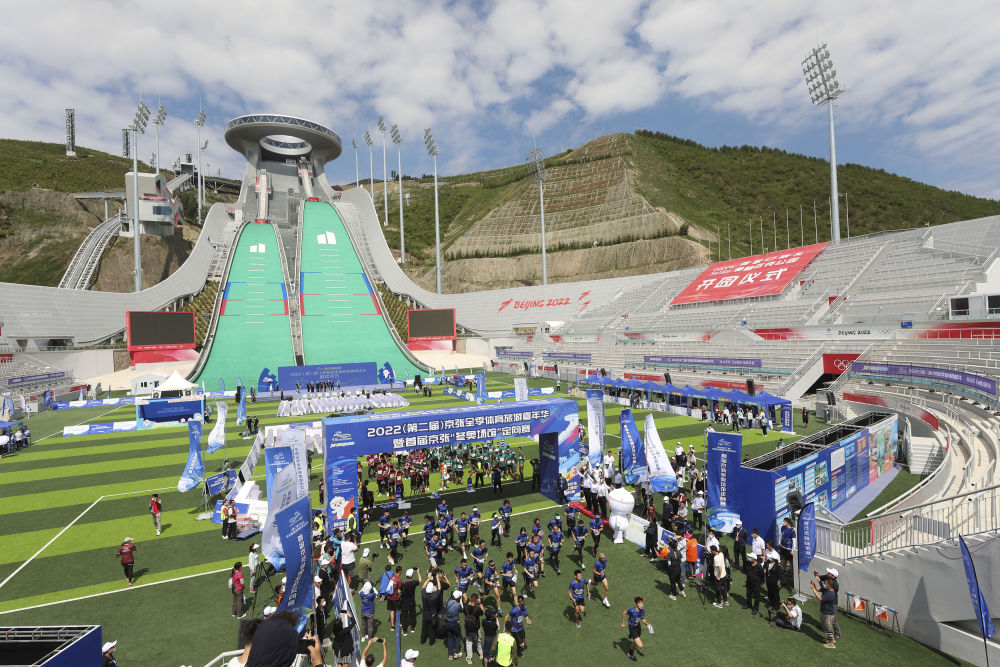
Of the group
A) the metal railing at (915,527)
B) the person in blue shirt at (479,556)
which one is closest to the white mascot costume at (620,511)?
the person in blue shirt at (479,556)

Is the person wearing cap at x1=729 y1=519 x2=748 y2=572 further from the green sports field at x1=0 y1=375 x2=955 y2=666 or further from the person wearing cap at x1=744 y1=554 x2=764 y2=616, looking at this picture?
the person wearing cap at x1=744 y1=554 x2=764 y2=616

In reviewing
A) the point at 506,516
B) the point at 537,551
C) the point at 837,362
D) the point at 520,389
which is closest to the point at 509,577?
the point at 537,551

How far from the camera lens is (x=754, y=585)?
9.88 metres

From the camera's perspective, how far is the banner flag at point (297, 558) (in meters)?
9.16

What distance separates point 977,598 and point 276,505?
12.9m

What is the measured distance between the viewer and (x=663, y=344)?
44.9 metres

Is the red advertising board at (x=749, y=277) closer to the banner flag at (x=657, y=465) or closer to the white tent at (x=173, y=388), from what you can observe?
the banner flag at (x=657, y=465)

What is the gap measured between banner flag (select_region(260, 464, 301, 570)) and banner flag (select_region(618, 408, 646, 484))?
10.7 m

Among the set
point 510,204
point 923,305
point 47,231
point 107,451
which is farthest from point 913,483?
point 510,204

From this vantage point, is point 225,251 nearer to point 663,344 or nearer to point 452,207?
point 663,344

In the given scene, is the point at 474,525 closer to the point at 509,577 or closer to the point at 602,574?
the point at 509,577

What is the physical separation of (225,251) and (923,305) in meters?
70.1

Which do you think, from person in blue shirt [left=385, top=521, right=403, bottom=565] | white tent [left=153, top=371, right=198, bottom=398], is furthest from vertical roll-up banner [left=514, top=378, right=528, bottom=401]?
white tent [left=153, top=371, right=198, bottom=398]

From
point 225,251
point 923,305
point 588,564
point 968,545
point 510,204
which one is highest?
point 510,204
